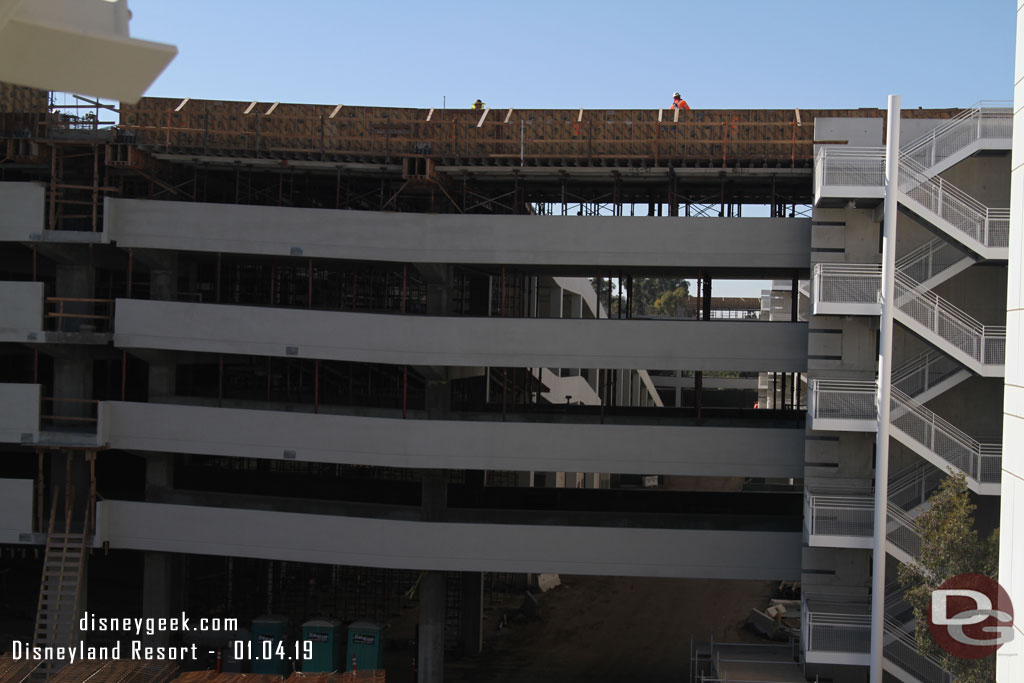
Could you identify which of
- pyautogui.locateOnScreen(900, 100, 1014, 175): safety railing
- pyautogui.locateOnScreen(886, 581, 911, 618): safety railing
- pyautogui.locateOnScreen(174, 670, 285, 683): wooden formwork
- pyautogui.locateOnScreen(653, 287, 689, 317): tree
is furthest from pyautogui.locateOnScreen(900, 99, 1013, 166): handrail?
pyautogui.locateOnScreen(653, 287, 689, 317): tree

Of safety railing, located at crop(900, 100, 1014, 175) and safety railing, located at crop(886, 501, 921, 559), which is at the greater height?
safety railing, located at crop(900, 100, 1014, 175)

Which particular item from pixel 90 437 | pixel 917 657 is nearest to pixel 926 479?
pixel 917 657

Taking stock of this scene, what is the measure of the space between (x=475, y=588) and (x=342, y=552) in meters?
7.00

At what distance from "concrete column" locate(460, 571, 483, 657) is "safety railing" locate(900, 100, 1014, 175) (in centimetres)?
1989

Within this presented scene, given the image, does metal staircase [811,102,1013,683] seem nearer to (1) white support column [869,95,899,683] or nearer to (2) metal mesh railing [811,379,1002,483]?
(2) metal mesh railing [811,379,1002,483]

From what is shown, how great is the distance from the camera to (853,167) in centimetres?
2594

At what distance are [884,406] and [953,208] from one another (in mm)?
5321

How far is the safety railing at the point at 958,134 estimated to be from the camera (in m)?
25.2

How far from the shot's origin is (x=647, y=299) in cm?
14462

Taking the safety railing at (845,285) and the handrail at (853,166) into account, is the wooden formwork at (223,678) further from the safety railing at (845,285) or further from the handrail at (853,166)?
the handrail at (853,166)

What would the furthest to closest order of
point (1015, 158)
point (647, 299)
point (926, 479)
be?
point (647, 299)
point (926, 479)
point (1015, 158)

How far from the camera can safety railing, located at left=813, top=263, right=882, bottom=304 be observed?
25.9 metres

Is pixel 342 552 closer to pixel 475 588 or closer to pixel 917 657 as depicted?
pixel 475 588

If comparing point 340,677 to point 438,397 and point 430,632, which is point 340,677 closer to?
point 430,632
